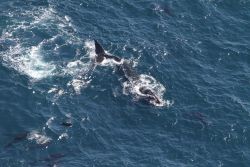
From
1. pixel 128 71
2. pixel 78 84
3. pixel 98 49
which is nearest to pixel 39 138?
pixel 78 84

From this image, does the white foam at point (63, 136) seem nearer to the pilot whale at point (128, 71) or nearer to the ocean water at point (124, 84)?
the ocean water at point (124, 84)


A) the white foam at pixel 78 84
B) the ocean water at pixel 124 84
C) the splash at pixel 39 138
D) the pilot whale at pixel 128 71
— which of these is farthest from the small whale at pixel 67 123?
the pilot whale at pixel 128 71

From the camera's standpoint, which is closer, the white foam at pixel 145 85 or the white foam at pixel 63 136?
the white foam at pixel 63 136

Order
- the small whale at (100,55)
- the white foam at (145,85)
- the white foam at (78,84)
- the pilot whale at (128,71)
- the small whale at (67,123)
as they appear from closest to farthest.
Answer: the small whale at (67,123) → the white foam at (78,84) → the pilot whale at (128,71) → the white foam at (145,85) → the small whale at (100,55)

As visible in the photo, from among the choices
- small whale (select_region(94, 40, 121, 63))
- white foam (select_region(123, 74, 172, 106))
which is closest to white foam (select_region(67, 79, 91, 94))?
small whale (select_region(94, 40, 121, 63))

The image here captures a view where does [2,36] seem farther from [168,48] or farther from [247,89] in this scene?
[247,89]

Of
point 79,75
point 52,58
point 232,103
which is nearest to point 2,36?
point 52,58
